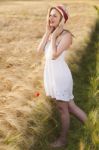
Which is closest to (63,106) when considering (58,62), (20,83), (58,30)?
(58,62)

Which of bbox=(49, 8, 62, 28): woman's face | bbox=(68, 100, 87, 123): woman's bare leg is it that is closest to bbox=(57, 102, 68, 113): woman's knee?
bbox=(68, 100, 87, 123): woman's bare leg

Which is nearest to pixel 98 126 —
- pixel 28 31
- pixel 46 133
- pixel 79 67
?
pixel 46 133

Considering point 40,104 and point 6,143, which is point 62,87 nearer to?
point 40,104

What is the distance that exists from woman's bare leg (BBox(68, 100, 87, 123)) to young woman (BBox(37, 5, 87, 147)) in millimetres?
168

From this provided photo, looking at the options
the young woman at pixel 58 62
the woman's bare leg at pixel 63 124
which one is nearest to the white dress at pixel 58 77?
the young woman at pixel 58 62

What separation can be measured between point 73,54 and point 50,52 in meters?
3.75

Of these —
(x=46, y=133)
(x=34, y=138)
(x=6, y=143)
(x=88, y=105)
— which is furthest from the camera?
(x=88, y=105)

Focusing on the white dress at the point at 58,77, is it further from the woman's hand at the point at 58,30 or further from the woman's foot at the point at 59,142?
the woman's foot at the point at 59,142

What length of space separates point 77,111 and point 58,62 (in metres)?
0.70

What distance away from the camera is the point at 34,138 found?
5.70m

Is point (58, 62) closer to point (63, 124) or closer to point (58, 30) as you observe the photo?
point (58, 30)

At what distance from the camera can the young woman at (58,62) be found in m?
5.80

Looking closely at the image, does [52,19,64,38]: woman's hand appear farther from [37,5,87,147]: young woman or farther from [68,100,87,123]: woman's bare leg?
[68,100,87,123]: woman's bare leg

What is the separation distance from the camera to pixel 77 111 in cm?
627
